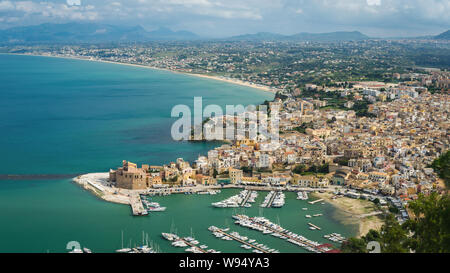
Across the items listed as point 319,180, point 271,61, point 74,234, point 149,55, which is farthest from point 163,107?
point 149,55

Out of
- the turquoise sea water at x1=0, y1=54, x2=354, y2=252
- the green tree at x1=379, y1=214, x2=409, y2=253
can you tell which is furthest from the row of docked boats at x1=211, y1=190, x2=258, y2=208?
the green tree at x1=379, y1=214, x2=409, y2=253

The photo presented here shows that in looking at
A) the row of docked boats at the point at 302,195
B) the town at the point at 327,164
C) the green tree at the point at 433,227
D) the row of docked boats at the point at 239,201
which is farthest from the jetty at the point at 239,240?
the green tree at the point at 433,227

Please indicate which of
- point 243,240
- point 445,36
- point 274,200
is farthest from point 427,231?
point 445,36

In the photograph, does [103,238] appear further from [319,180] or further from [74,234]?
[319,180]

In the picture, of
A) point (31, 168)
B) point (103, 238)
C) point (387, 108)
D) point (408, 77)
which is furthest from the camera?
point (408, 77)

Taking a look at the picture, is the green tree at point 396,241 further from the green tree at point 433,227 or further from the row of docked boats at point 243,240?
the row of docked boats at point 243,240

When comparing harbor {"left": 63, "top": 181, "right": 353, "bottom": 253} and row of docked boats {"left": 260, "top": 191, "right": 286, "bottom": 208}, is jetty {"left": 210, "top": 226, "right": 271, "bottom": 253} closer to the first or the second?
harbor {"left": 63, "top": 181, "right": 353, "bottom": 253}
